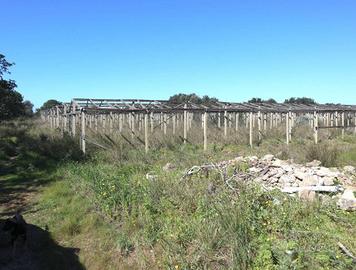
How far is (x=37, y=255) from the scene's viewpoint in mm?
7676

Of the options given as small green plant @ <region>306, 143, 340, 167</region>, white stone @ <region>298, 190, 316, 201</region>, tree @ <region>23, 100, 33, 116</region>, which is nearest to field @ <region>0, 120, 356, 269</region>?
white stone @ <region>298, 190, 316, 201</region>

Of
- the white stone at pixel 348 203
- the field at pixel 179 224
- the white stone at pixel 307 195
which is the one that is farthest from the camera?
the white stone at pixel 307 195

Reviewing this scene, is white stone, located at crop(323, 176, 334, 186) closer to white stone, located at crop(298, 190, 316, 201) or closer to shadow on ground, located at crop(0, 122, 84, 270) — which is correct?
white stone, located at crop(298, 190, 316, 201)

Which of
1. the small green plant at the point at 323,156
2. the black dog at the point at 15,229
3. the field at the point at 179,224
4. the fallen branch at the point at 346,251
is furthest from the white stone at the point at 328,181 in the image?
the black dog at the point at 15,229

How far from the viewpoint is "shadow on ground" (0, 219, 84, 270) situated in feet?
23.7

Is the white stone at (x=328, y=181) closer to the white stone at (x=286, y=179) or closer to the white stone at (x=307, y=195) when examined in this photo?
the white stone at (x=286, y=179)

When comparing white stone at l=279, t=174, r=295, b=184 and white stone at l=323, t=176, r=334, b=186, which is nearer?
white stone at l=323, t=176, r=334, b=186

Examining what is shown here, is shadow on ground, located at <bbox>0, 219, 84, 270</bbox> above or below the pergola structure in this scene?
below

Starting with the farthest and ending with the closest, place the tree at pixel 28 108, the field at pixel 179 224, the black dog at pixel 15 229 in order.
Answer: the tree at pixel 28 108 < the black dog at pixel 15 229 < the field at pixel 179 224

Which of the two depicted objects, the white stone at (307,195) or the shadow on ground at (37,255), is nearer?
the shadow on ground at (37,255)

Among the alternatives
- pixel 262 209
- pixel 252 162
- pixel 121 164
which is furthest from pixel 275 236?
pixel 121 164

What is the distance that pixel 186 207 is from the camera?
27.0 ft

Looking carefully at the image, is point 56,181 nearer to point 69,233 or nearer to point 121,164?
point 121,164

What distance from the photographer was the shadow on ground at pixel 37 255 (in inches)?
285
